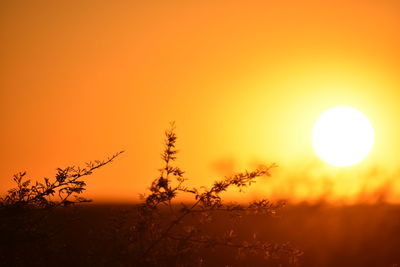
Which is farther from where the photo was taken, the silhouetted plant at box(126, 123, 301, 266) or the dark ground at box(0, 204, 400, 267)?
the dark ground at box(0, 204, 400, 267)

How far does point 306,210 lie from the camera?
44.5 feet

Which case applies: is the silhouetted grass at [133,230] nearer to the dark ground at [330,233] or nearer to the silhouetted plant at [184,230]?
the silhouetted plant at [184,230]

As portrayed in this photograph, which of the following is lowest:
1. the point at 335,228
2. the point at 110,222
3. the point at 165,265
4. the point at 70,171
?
the point at 165,265

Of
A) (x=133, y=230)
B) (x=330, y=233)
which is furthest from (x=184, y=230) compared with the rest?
(x=330, y=233)

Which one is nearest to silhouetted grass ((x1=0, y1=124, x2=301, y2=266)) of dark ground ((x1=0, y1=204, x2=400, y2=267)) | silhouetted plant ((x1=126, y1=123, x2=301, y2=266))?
silhouetted plant ((x1=126, y1=123, x2=301, y2=266))

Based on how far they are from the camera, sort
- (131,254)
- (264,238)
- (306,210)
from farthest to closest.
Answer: (306,210), (264,238), (131,254)

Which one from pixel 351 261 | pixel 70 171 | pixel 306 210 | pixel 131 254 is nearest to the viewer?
pixel 131 254

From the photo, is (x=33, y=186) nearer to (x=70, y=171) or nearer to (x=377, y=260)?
(x=70, y=171)

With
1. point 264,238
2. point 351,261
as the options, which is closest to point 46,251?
point 351,261

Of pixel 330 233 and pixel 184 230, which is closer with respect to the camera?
pixel 184 230

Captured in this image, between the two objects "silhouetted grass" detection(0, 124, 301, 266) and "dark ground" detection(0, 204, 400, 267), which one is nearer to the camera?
"silhouetted grass" detection(0, 124, 301, 266)

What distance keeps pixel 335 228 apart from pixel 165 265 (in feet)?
29.7

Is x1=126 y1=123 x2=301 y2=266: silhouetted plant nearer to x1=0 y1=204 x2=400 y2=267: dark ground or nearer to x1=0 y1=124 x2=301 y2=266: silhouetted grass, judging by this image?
x1=0 y1=124 x2=301 y2=266: silhouetted grass

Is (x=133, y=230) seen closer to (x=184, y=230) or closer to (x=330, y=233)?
(x=184, y=230)
